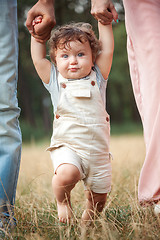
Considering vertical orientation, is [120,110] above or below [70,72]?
below

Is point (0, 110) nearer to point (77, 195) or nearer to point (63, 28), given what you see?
point (63, 28)

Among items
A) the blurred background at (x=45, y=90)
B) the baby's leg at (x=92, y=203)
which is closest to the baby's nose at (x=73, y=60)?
the baby's leg at (x=92, y=203)

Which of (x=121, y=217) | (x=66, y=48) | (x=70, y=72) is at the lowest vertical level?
(x=121, y=217)

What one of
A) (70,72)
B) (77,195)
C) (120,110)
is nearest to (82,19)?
(77,195)

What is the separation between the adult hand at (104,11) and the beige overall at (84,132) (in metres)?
0.37

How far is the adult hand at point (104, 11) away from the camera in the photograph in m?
1.95

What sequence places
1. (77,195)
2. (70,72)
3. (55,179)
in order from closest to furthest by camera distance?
(55,179), (70,72), (77,195)

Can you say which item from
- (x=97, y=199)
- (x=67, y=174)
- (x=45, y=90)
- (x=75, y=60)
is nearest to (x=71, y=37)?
(x=75, y=60)

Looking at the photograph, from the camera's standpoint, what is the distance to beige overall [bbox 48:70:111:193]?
1907 mm

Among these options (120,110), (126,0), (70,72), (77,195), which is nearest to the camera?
(70,72)

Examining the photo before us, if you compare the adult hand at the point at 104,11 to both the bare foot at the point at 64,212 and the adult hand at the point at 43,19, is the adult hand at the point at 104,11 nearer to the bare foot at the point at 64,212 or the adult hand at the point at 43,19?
the adult hand at the point at 43,19

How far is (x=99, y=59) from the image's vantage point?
208 cm

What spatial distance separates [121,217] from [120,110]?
25899mm

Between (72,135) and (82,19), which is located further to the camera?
(82,19)
